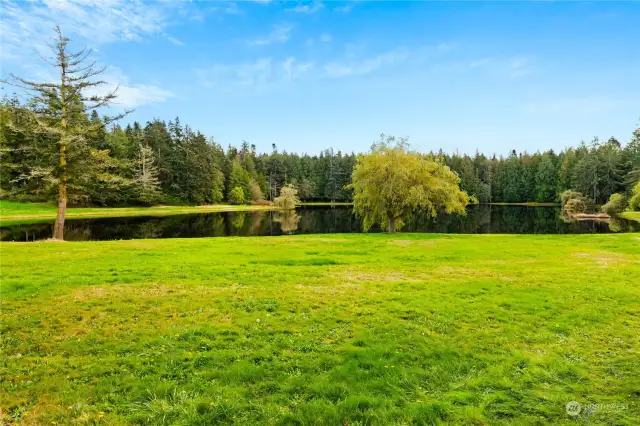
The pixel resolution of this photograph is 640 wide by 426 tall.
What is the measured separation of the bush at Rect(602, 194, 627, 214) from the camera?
75.1 m

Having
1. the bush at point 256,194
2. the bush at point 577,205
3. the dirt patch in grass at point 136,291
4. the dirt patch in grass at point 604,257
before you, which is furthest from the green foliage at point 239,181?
the dirt patch in grass at point 136,291

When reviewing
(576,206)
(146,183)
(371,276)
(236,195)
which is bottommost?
(371,276)

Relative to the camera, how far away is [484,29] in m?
20.2

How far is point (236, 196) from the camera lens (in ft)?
333

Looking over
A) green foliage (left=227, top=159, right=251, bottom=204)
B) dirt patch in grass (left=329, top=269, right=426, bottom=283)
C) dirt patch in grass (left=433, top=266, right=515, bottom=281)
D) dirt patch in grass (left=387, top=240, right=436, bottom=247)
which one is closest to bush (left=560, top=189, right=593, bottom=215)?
dirt patch in grass (left=387, top=240, right=436, bottom=247)

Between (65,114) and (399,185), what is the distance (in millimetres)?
26122

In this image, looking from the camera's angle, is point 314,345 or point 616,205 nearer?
point 314,345

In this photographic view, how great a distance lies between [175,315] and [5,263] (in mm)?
11503

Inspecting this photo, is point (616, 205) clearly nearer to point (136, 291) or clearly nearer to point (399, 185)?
point (399, 185)

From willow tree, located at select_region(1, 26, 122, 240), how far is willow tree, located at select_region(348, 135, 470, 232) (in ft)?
68.3

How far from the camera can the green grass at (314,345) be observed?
16.7ft

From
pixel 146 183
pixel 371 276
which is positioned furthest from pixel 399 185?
pixel 146 183

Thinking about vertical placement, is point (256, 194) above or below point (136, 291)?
above

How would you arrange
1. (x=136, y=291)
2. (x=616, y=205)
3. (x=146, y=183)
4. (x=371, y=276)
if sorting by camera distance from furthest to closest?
1. (x=146, y=183)
2. (x=616, y=205)
3. (x=371, y=276)
4. (x=136, y=291)
